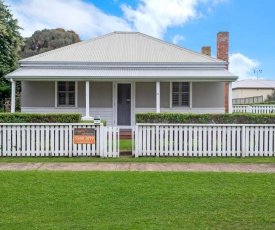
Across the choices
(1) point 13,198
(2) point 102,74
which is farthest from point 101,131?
(2) point 102,74

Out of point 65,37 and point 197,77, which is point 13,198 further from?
point 65,37

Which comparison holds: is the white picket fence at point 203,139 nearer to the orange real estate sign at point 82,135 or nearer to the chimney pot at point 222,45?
the orange real estate sign at point 82,135

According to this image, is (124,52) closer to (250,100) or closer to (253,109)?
(253,109)

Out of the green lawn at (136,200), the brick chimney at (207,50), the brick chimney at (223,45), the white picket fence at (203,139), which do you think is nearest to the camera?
the green lawn at (136,200)

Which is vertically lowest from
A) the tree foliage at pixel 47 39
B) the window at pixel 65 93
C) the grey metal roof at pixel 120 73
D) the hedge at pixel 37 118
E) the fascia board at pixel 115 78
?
the hedge at pixel 37 118

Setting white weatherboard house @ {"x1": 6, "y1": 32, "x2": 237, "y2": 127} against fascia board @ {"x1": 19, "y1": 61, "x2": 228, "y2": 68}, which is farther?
fascia board @ {"x1": 19, "y1": 61, "x2": 228, "y2": 68}

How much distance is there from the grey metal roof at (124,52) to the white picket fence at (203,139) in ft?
28.5

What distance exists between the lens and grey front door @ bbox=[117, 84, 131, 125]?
57.2 feet

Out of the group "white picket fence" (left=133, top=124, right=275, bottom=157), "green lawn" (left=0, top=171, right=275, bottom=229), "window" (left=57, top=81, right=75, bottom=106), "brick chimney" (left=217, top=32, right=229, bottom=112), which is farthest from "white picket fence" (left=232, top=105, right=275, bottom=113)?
"green lawn" (left=0, top=171, right=275, bottom=229)

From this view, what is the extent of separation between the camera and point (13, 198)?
18.3 feet

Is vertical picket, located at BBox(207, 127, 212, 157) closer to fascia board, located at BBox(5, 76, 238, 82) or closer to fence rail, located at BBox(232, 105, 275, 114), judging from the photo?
fascia board, located at BBox(5, 76, 238, 82)

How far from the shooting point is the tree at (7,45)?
21.6 metres

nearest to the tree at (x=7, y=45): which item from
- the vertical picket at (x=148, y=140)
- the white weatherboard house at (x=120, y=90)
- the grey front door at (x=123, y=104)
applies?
the white weatherboard house at (x=120, y=90)

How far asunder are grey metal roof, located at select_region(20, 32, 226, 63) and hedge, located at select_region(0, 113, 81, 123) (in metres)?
8.11
